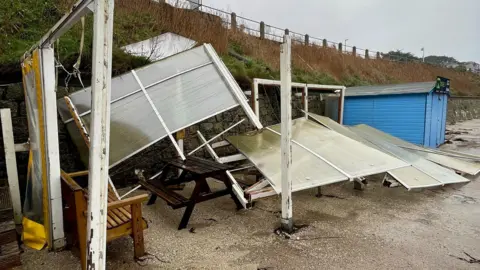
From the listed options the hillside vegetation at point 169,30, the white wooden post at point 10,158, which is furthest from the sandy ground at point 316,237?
the hillside vegetation at point 169,30

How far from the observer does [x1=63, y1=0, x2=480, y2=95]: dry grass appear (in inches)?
299

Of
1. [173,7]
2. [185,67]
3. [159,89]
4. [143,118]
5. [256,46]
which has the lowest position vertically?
[143,118]

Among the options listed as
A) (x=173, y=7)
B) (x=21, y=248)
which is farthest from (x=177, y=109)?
(x=173, y=7)

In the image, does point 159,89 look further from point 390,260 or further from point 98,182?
point 390,260

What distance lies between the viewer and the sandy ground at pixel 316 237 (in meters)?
2.71

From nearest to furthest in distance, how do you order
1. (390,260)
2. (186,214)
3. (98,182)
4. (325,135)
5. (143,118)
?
(98,182), (390,260), (186,214), (143,118), (325,135)

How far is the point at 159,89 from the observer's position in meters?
3.96

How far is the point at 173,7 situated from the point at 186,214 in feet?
23.8

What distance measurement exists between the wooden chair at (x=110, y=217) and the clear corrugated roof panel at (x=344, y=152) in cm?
256

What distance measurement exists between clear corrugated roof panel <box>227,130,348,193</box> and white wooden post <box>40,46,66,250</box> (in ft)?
7.64

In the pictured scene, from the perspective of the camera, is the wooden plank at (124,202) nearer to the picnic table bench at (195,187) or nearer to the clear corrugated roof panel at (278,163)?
the picnic table bench at (195,187)

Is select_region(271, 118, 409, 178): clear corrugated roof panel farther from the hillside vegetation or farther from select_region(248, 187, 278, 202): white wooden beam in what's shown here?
the hillside vegetation

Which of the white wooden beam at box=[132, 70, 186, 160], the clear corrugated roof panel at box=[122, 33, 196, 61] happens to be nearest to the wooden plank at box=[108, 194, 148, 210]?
the white wooden beam at box=[132, 70, 186, 160]

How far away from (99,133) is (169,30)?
7261 millimetres
